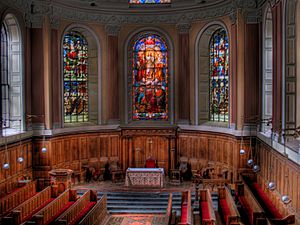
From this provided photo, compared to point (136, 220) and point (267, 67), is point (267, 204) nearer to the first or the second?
point (136, 220)

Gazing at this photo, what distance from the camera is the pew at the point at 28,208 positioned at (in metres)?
17.4

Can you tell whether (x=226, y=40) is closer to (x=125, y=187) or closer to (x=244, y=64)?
(x=244, y=64)

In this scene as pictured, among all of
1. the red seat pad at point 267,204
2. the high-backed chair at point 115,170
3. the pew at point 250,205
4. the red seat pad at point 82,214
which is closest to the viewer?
the pew at point 250,205

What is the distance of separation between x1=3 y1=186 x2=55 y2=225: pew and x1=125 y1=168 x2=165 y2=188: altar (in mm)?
4586

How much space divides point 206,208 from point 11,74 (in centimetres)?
1228

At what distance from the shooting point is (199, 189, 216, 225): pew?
56.6 feet

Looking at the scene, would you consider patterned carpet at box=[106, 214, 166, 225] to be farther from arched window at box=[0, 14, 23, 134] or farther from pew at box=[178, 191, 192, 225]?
arched window at box=[0, 14, 23, 134]

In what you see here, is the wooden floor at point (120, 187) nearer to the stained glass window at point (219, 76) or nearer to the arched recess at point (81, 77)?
the arched recess at point (81, 77)

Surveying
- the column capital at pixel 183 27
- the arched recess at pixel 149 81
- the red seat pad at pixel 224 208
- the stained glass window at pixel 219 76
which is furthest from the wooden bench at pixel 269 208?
the column capital at pixel 183 27

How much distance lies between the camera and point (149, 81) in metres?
29.8

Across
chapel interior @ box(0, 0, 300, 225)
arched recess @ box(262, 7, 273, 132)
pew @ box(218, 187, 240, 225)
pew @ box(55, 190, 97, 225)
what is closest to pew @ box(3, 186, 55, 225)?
chapel interior @ box(0, 0, 300, 225)

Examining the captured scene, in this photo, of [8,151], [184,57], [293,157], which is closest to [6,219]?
[8,151]

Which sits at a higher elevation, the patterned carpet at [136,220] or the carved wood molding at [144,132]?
the carved wood molding at [144,132]

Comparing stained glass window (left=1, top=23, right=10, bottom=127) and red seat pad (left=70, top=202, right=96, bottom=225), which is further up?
stained glass window (left=1, top=23, right=10, bottom=127)
